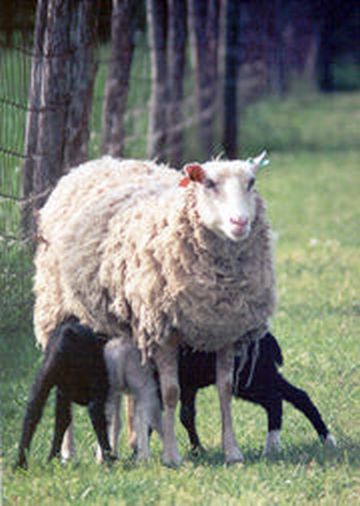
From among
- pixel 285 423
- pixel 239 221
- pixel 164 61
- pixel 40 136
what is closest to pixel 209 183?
pixel 239 221

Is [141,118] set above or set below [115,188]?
below

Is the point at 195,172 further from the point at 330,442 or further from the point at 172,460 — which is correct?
the point at 330,442

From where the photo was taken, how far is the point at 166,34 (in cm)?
1738

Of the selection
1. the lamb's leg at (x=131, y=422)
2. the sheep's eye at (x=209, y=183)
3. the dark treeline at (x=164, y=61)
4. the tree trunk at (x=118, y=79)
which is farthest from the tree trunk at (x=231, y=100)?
the sheep's eye at (x=209, y=183)

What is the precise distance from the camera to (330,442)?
686 cm

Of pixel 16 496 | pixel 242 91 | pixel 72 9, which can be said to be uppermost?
pixel 72 9

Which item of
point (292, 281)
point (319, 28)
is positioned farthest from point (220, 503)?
point (319, 28)

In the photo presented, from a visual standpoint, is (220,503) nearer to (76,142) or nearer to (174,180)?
(174,180)

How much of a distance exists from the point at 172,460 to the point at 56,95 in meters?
3.59

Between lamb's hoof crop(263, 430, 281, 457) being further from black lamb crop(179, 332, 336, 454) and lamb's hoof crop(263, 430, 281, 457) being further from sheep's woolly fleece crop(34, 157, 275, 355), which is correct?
sheep's woolly fleece crop(34, 157, 275, 355)

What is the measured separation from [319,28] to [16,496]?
27.5 metres

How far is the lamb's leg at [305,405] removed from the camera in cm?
705

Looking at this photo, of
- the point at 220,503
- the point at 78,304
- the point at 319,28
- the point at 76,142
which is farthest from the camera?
the point at 319,28

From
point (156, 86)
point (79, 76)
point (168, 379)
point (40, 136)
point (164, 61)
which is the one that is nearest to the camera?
point (168, 379)
